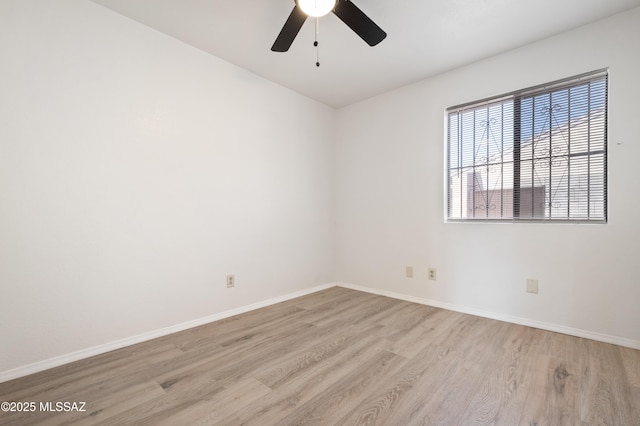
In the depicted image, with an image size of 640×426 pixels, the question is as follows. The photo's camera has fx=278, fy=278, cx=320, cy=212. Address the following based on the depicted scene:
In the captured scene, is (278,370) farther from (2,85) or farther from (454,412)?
(2,85)

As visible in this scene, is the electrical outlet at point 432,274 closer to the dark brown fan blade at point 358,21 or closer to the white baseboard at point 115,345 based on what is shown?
the white baseboard at point 115,345

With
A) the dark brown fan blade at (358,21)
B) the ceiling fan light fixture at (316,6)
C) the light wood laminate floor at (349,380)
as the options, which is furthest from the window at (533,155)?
the ceiling fan light fixture at (316,6)

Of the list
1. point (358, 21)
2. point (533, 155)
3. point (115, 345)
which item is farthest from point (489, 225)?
point (115, 345)

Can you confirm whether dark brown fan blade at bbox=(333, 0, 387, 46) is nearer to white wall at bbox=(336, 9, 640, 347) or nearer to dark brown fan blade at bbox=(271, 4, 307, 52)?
dark brown fan blade at bbox=(271, 4, 307, 52)

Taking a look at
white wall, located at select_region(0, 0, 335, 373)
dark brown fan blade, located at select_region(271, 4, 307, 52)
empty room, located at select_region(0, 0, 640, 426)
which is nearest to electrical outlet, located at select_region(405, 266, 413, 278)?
empty room, located at select_region(0, 0, 640, 426)

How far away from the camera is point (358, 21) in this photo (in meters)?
1.70

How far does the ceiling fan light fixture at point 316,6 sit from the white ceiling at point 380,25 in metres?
0.47

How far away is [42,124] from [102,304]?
127 cm

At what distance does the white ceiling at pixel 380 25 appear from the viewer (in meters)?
2.01

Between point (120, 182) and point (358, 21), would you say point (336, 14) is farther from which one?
point (120, 182)

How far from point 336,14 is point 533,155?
2113mm

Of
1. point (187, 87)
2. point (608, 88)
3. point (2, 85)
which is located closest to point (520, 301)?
point (608, 88)

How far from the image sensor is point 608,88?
2.14 metres

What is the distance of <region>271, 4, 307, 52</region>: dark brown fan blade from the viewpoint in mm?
1666
